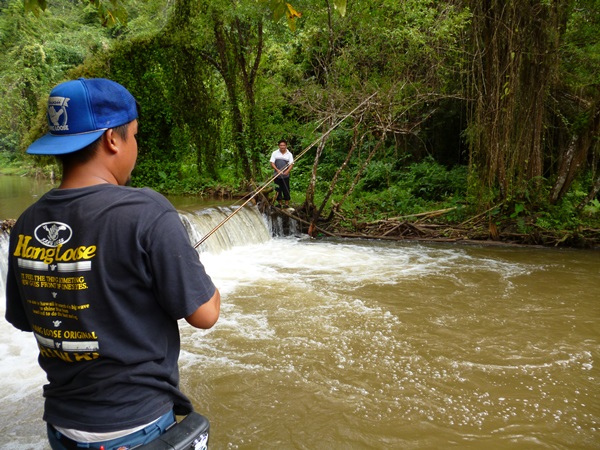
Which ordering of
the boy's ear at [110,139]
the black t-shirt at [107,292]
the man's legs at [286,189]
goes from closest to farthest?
the black t-shirt at [107,292]
the boy's ear at [110,139]
the man's legs at [286,189]

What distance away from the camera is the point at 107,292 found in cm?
125

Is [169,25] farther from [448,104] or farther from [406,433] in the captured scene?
[406,433]

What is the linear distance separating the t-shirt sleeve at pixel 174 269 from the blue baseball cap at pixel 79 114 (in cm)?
32

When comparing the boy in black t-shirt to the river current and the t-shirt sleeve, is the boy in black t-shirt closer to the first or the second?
the t-shirt sleeve

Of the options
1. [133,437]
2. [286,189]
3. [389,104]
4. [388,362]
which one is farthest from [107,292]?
[286,189]

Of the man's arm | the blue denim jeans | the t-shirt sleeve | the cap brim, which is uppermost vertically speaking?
the cap brim

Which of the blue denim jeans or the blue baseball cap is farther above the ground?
the blue baseball cap

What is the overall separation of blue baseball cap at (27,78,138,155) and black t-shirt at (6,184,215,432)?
14 centimetres

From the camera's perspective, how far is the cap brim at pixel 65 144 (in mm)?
1296

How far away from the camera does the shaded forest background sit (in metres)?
9.09

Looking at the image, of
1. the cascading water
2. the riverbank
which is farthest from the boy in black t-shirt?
the riverbank

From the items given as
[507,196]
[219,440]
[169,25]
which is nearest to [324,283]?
[219,440]

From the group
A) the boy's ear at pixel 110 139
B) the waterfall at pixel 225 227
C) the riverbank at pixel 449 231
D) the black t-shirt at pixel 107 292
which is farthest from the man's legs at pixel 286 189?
the black t-shirt at pixel 107 292

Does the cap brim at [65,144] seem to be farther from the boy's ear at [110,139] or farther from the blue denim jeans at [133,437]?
the blue denim jeans at [133,437]
